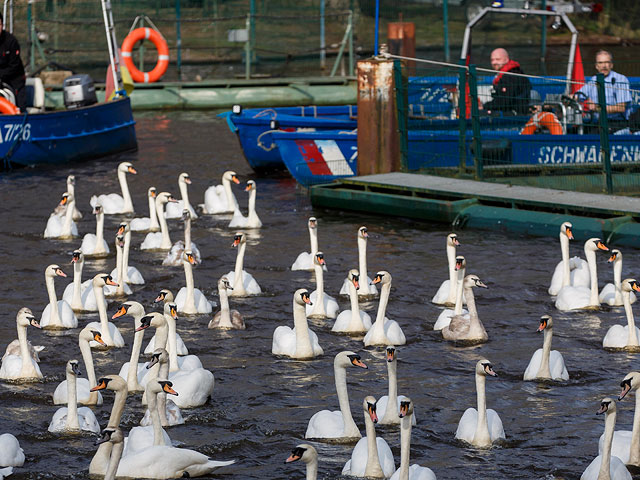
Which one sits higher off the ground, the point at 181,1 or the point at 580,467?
the point at 181,1

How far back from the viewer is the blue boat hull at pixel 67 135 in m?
22.7

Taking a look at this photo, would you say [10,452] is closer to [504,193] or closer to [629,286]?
[629,286]

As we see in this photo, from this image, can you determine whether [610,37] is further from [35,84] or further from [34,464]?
[34,464]

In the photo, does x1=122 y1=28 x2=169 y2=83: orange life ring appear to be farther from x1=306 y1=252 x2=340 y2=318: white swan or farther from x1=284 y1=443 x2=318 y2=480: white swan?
x1=284 y1=443 x2=318 y2=480: white swan

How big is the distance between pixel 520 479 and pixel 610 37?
44122mm

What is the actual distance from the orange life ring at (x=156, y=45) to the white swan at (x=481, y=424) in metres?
22.6

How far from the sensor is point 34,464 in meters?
8.84

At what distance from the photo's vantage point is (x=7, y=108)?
2288cm

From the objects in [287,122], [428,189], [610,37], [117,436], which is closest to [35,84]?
[287,122]

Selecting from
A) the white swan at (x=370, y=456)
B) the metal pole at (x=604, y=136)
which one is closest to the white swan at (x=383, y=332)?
the white swan at (x=370, y=456)

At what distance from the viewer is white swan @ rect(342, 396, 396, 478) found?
27.3ft

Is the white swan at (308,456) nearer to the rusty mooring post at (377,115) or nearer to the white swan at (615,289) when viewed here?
the white swan at (615,289)

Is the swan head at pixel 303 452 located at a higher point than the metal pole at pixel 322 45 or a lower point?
lower

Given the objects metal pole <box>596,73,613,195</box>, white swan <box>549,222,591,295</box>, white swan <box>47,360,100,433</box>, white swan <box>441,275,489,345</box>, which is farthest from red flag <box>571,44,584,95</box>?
white swan <box>47,360,100,433</box>
